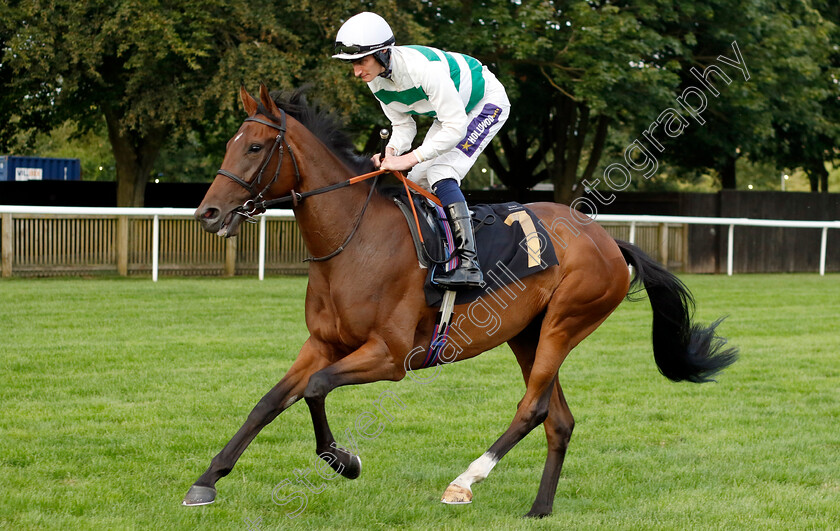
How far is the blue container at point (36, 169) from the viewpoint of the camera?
1024 inches

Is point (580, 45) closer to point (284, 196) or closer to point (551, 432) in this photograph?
point (551, 432)

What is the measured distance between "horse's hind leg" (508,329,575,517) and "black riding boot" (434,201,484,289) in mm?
736

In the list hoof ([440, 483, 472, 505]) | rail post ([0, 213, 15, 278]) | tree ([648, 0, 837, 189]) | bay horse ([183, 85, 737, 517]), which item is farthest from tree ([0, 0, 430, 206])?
hoof ([440, 483, 472, 505])

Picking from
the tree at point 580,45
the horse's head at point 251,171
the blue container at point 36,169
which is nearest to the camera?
the horse's head at point 251,171

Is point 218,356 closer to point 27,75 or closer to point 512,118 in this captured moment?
point 27,75

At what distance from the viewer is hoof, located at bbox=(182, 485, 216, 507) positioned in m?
3.89

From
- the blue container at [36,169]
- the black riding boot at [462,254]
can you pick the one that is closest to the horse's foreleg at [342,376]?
the black riding boot at [462,254]

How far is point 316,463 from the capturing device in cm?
479

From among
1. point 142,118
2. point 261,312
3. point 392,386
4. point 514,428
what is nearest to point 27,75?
point 142,118

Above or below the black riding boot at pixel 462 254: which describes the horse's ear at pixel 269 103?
above

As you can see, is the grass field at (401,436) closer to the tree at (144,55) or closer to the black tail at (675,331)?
the black tail at (675,331)

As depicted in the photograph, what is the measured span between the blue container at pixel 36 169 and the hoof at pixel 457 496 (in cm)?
2411

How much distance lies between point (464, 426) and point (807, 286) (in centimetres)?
1191

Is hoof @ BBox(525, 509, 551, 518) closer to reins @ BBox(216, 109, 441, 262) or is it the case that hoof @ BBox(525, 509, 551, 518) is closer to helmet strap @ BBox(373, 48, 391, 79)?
reins @ BBox(216, 109, 441, 262)
